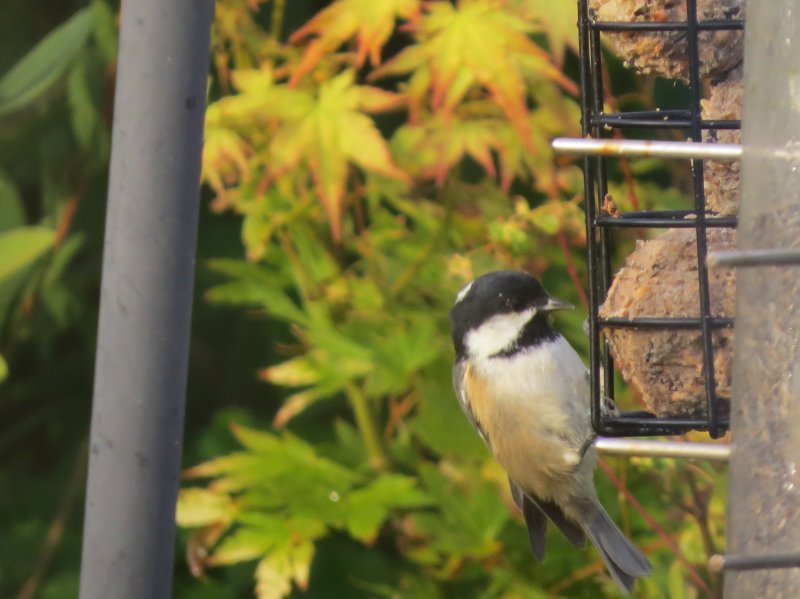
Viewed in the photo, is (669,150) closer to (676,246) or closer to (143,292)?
(676,246)

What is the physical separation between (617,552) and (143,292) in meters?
1.03

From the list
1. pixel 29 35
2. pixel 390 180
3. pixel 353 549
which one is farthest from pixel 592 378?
pixel 29 35

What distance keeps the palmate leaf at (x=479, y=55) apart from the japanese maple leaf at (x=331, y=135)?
79mm

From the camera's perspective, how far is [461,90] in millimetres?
2180

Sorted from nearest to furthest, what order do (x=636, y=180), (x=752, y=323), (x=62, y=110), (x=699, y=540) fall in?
(x=752, y=323) → (x=699, y=540) → (x=636, y=180) → (x=62, y=110)

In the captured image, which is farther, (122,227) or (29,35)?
(29,35)

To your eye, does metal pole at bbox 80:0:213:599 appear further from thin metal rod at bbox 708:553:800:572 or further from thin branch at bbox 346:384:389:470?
thin branch at bbox 346:384:389:470

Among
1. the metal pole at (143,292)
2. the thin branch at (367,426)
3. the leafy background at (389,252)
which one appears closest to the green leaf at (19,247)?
the leafy background at (389,252)

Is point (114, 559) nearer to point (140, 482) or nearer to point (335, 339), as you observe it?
point (140, 482)

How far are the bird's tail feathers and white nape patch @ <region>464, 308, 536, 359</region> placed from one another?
1.05ft

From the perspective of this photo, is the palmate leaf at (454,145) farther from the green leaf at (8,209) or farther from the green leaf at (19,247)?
the green leaf at (8,209)

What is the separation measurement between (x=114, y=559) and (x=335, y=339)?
1010 millimetres

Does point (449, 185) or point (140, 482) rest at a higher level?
point (449, 185)

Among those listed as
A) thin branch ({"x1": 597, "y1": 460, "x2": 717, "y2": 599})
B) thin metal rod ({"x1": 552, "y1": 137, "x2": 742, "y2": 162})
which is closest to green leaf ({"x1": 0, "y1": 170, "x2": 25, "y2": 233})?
thin branch ({"x1": 597, "y1": 460, "x2": 717, "y2": 599})
